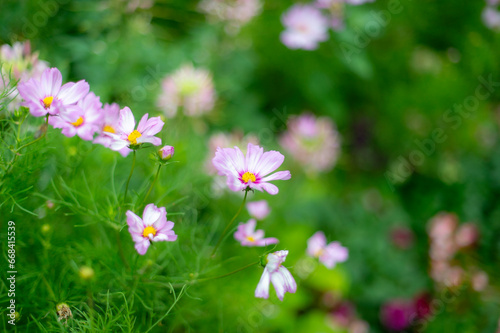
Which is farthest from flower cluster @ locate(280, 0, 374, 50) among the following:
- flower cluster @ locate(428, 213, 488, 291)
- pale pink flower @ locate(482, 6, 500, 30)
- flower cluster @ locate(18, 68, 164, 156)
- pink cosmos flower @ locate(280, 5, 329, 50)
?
flower cluster @ locate(18, 68, 164, 156)

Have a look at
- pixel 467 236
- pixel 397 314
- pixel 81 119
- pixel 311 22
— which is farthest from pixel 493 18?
pixel 81 119

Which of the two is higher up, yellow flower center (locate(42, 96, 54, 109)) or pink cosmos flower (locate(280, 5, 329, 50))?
yellow flower center (locate(42, 96, 54, 109))

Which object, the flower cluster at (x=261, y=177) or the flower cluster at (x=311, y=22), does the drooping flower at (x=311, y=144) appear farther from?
the flower cluster at (x=261, y=177)

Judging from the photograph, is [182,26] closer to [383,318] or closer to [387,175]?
[387,175]

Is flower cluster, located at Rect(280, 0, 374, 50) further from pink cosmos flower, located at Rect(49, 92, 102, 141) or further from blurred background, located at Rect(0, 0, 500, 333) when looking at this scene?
pink cosmos flower, located at Rect(49, 92, 102, 141)

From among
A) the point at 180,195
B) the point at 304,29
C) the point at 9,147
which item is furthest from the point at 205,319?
the point at 304,29

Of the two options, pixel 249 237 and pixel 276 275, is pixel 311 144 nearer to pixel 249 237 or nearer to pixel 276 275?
pixel 249 237

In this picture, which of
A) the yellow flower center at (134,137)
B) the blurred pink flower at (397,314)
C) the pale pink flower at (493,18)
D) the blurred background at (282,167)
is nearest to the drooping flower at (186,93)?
the blurred background at (282,167)
